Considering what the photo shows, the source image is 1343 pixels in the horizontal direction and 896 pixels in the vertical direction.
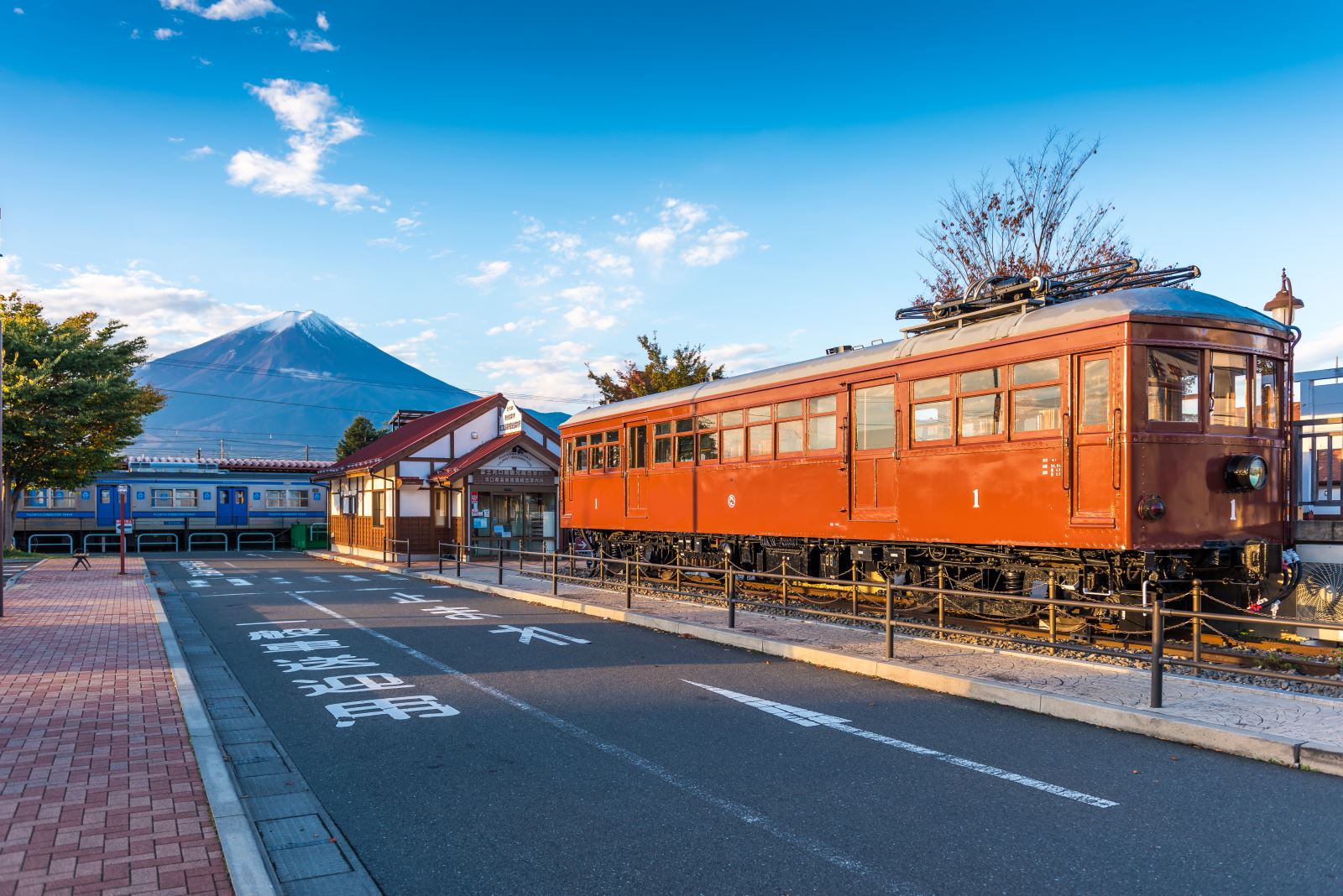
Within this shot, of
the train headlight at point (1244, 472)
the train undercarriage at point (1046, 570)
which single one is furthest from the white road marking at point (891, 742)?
the train headlight at point (1244, 472)

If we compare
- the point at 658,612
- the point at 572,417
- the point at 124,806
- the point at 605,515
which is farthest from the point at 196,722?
the point at 572,417

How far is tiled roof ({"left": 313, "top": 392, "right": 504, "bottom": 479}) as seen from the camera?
101 ft

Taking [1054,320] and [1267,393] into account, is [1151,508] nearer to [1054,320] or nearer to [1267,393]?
[1054,320]

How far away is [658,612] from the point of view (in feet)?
43.5

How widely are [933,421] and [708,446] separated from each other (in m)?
5.18

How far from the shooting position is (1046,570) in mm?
10242

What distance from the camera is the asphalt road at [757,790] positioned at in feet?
13.5

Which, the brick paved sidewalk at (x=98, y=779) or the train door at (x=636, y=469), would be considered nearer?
the brick paved sidewalk at (x=98, y=779)

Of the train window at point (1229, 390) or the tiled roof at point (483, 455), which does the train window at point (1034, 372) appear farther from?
the tiled roof at point (483, 455)

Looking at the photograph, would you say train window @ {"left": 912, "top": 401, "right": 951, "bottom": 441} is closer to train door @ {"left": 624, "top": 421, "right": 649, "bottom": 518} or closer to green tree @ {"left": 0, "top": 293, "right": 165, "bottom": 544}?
train door @ {"left": 624, "top": 421, "right": 649, "bottom": 518}

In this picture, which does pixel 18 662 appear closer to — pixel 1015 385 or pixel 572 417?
pixel 1015 385

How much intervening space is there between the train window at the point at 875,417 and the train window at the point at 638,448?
599 centimetres

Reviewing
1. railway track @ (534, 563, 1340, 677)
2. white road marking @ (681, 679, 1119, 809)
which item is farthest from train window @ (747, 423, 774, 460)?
white road marking @ (681, 679, 1119, 809)

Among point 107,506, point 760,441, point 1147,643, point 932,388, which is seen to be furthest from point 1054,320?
point 107,506
